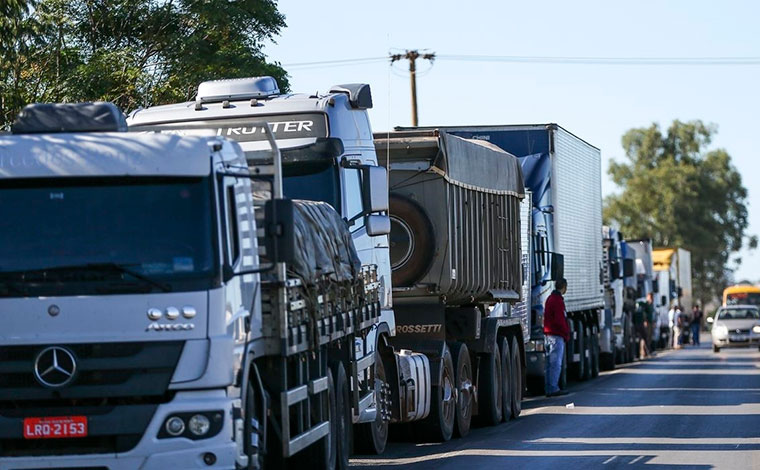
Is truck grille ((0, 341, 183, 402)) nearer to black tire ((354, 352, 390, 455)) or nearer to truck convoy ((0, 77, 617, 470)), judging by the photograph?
truck convoy ((0, 77, 617, 470))

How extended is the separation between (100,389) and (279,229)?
62.1 inches

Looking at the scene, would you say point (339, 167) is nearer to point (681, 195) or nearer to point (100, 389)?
point (100, 389)

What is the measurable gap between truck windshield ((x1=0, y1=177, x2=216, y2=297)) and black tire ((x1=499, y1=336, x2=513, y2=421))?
10.7m

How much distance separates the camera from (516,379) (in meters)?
20.9

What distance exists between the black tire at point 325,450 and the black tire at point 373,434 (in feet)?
7.95

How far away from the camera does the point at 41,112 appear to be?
34.7 ft

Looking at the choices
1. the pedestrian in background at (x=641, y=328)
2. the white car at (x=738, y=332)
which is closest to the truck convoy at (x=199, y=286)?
the pedestrian in background at (x=641, y=328)

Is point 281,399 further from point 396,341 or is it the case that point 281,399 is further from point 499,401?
point 499,401

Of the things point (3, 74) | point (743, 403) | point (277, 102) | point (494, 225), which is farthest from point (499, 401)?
point (3, 74)

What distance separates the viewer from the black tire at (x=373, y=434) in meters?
15.1

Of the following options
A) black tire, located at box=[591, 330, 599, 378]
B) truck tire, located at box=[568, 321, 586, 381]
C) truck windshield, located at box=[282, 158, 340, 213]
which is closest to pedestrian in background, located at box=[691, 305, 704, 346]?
black tire, located at box=[591, 330, 599, 378]

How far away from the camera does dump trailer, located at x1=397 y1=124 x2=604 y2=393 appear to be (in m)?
25.1

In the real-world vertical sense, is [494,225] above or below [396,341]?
above

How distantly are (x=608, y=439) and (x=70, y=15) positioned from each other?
1246 cm
